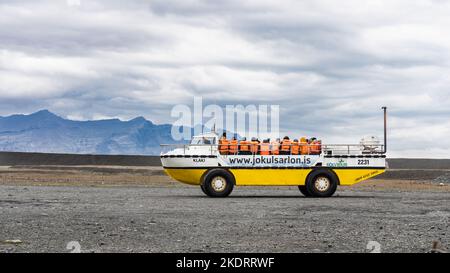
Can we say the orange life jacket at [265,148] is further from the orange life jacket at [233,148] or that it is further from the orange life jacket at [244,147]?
the orange life jacket at [233,148]

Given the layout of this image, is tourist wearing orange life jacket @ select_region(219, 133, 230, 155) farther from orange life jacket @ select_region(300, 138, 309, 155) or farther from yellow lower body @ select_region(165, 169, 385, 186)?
orange life jacket @ select_region(300, 138, 309, 155)

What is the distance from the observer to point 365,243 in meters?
11.1

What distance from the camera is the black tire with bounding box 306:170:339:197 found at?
2475 centimetres

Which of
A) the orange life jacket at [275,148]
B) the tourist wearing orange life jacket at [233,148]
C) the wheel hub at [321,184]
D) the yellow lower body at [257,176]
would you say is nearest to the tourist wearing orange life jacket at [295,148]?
the orange life jacket at [275,148]

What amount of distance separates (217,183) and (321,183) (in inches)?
153

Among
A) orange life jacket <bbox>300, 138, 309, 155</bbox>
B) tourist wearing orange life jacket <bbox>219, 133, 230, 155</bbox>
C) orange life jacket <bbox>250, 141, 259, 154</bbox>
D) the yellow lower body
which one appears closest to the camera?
the yellow lower body

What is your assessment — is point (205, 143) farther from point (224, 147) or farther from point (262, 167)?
point (262, 167)

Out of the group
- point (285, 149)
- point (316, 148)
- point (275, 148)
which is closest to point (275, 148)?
point (275, 148)

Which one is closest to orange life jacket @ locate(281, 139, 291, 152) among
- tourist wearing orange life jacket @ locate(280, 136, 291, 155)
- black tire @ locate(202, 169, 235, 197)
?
tourist wearing orange life jacket @ locate(280, 136, 291, 155)

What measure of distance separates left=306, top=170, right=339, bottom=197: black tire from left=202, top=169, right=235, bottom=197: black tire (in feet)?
9.48

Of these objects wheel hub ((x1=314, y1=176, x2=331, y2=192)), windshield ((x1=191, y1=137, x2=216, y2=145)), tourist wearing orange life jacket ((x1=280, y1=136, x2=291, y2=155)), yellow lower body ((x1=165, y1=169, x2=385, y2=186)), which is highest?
windshield ((x1=191, y1=137, x2=216, y2=145))

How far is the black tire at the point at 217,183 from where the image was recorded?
24219mm
